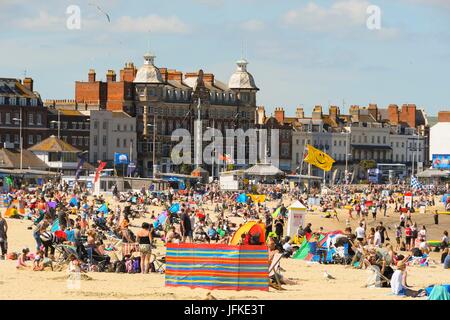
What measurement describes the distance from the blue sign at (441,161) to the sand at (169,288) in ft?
361

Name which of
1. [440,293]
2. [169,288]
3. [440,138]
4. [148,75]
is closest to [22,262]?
[169,288]

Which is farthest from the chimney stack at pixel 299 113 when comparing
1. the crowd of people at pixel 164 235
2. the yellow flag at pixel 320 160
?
the yellow flag at pixel 320 160

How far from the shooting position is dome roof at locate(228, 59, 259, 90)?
121 meters

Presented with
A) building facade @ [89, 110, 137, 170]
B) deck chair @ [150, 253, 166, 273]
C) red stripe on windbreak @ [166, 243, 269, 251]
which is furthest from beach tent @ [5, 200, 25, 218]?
building facade @ [89, 110, 137, 170]

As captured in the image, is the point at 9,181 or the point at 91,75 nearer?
the point at 9,181

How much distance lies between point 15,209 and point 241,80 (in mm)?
78808

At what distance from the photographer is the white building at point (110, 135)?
337 ft

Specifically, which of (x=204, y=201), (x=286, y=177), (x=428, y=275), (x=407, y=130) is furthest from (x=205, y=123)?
(x=428, y=275)

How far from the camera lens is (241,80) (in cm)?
12106

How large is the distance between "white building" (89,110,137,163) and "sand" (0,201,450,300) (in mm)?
71905

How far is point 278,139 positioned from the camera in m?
123

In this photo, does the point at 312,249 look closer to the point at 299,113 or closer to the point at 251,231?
the point at 251,231

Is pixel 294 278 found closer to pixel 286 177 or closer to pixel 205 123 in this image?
pixel 286 177

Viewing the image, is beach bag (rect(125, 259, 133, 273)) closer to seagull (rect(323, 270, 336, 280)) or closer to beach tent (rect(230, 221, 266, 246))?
beach tent (rect(230, 221, 266, 246))
